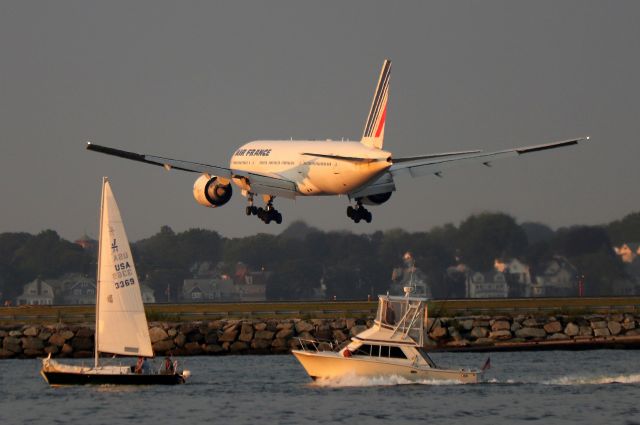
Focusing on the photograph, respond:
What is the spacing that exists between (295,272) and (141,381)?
284 ft

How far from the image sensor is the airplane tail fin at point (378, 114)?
102 metres

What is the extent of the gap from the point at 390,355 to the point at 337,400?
5.08m

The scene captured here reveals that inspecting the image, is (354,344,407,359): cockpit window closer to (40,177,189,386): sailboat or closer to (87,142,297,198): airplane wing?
(40,177,189,386): sailboat

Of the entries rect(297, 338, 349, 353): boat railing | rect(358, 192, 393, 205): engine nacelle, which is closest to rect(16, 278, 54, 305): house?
rect(358, 192, 393, 205): engine nacelle

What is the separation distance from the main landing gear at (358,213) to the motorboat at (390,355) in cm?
2965

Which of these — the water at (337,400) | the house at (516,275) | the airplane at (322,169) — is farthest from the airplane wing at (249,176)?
the house at (516,275)

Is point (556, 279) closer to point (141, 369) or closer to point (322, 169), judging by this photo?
point (322, 169)

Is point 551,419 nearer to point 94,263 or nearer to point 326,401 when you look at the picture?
point 326,401

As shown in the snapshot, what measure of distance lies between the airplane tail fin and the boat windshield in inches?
1052

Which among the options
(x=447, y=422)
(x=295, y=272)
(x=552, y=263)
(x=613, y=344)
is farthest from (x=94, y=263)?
(x=447, y=422)

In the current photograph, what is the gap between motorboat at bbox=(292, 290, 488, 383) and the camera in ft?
242

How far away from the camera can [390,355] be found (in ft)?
244

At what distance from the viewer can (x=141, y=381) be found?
74.8m

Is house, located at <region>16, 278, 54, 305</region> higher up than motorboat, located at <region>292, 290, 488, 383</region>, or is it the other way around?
house, located at <region>16, 278, 54, 305</region>
